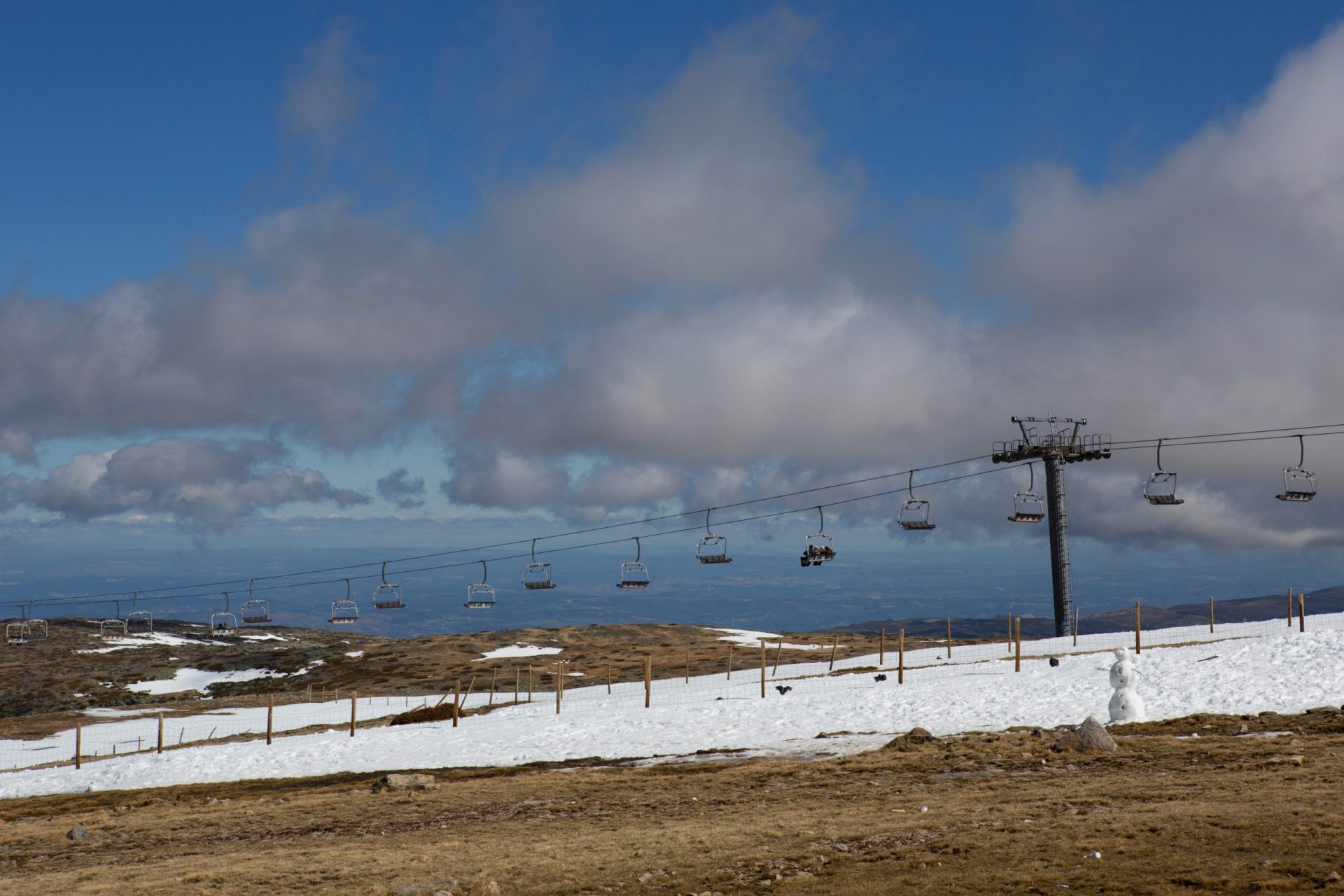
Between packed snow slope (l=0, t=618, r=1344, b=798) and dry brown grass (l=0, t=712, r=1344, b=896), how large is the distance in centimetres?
462

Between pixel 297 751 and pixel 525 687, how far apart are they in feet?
125

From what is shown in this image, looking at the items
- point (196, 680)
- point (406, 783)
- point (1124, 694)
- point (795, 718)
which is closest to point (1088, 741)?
point (1124, 694)

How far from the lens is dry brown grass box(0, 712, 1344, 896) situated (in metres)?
15.4

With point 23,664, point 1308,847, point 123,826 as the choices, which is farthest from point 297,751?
point 23,664

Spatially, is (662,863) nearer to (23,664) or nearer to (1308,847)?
(1308,847)

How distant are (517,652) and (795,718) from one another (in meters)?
70.1

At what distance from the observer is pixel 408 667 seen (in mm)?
97812

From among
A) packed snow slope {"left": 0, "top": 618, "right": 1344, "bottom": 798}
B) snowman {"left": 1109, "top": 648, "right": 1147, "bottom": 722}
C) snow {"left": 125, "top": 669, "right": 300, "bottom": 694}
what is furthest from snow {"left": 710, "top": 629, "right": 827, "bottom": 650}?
snowman {"left": 1109, "top": 648, "right": 1147, "bottom": 722}

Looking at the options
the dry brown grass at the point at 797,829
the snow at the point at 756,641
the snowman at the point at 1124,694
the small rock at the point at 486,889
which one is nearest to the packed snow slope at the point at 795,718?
the snowman at the point at 1124,694

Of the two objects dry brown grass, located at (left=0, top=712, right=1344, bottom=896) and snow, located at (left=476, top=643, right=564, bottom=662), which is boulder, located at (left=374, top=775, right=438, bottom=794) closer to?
dry brown grass, located at (left=0, top=712, right=1344, bottom=896)

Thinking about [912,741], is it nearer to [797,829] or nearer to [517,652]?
[797,829]

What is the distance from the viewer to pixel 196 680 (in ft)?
329

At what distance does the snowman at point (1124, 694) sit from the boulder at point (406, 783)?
64.4ft

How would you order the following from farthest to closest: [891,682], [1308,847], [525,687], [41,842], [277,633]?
[277,633], [525,687], [891,682], [41,842], [1308,847]
